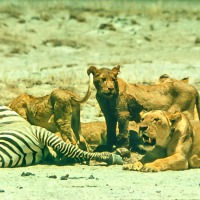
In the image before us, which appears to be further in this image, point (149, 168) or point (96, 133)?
point (96, 133)

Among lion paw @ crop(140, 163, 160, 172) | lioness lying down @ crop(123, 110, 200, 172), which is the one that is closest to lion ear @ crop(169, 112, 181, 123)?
lioness lying down @ crop(123, 110, 200, 172)

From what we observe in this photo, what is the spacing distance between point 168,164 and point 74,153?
1.30 m

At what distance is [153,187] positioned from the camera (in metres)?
11.2

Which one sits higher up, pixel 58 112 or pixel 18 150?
pixel 58 112

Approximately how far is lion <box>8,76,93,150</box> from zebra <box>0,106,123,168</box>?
0.57 meters

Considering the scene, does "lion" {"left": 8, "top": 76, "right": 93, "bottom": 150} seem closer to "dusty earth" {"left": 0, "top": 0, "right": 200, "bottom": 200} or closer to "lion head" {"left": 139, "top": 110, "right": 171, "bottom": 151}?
"dusty earth" {"left": 0, "top": 0, "right": 200, "bottom": 200}

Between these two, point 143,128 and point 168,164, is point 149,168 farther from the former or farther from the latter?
point 143,128

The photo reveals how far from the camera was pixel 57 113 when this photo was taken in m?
13.8

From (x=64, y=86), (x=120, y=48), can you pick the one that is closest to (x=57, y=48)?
(x=120, y=48)

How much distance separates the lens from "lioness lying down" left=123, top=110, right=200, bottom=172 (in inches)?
487

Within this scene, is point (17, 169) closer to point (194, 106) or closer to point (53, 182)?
point (53, 182)

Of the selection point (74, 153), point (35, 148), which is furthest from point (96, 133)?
point (35, 148)

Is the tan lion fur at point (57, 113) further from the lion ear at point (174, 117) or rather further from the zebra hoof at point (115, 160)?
the lion ear at point (174, 117)

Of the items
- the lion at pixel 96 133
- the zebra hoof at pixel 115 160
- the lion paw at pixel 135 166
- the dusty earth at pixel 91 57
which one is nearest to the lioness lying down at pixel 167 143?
the lion paw at pixel 135 166
